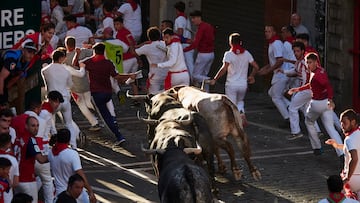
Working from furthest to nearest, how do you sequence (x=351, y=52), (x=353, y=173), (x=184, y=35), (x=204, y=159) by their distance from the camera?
1. (x=184, y=35)
2. (x=351, y=52)
3. (x=204, y=159)
4. (x=353, y=173)

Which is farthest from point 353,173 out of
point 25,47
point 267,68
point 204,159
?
point 267,68

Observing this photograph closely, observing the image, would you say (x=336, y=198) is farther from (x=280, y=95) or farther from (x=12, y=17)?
(x=280, y=95)

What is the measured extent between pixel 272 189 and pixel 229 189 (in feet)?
2.32

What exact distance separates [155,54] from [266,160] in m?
3.88

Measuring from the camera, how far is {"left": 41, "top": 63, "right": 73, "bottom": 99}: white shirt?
21.0m

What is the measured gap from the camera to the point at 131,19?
28875 mm

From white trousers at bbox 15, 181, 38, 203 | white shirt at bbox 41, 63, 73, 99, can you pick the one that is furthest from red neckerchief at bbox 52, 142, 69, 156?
white shirt at bbox 41, 63, 73, 99

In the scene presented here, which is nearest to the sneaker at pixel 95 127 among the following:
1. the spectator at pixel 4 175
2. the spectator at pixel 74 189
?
the spectator at pixel 4 175

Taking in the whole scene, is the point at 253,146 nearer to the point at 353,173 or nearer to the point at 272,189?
the point at 272,189

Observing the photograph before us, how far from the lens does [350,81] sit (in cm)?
2548

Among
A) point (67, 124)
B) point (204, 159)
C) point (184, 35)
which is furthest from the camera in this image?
point (184, 35)

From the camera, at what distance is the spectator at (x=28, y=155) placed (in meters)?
16.5

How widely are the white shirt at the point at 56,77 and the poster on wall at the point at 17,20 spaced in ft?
5.33

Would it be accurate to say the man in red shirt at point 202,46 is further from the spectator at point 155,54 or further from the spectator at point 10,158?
the spectator at point 10,158
